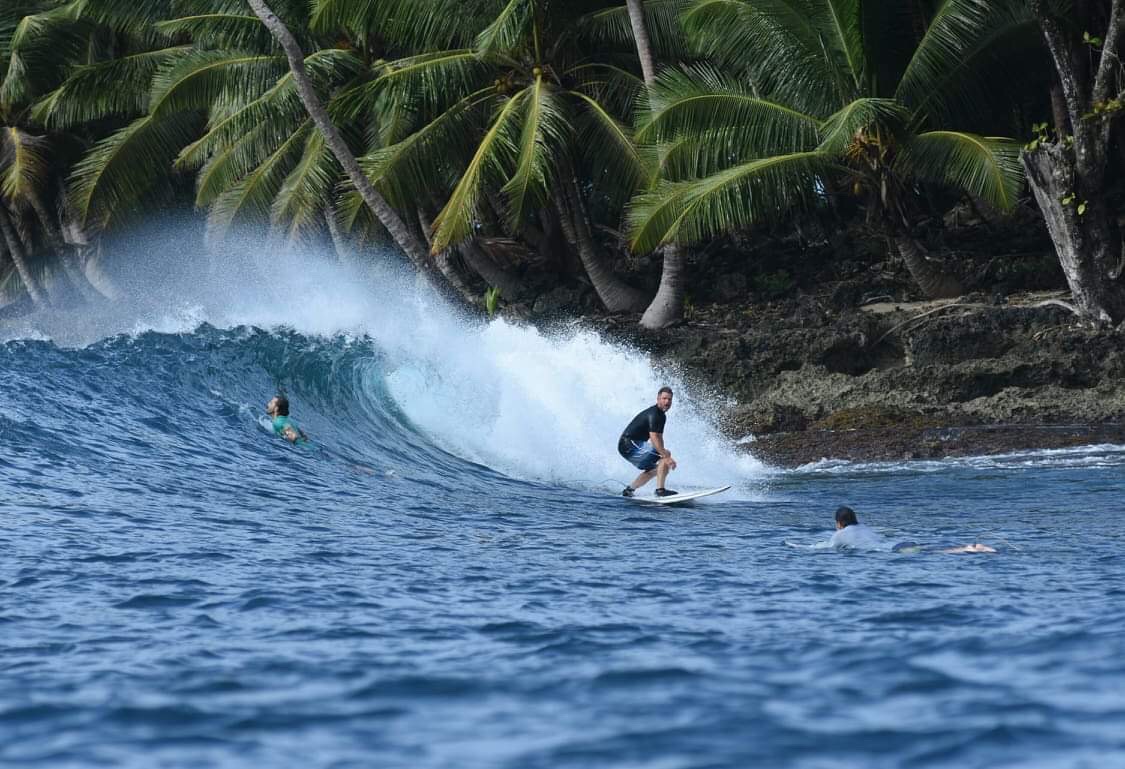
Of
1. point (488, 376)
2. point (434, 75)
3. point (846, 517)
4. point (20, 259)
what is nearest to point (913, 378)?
point (488, 376)

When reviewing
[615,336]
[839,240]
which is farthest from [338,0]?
[839,240]

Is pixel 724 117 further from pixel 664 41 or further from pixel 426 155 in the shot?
pixel 426 155

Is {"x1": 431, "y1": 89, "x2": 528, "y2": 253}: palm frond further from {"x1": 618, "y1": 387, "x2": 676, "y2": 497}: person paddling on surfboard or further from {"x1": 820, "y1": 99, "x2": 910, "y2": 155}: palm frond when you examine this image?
{"x1": 618, "y1": 387, "x2": 676, "y2": 497}: person paddling on surfboard

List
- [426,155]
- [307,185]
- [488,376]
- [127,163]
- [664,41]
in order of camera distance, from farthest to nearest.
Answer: [127,163] < [307,185] < [664,41] < [426,155] < [488,376]

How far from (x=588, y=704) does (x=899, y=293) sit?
56.9 ft

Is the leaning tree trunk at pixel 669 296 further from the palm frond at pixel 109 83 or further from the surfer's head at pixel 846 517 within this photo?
the surfer's head at pixel 846 517

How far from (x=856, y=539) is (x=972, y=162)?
9838 millimetres

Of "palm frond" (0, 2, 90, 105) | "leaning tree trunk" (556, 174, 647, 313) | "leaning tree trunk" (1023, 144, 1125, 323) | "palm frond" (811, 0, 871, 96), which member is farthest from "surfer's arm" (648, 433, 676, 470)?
"palm frond" (0, 2, 90, 105)

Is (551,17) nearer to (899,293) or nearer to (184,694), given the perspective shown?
(899,293)

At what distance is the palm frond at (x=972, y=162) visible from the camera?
1812cm

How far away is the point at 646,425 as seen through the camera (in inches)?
564

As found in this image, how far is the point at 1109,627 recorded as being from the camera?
23.9 feet

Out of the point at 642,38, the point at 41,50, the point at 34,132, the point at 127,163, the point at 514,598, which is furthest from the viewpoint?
the point at 34,132

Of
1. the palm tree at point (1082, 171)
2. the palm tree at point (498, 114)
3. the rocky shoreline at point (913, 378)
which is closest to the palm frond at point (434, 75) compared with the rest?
the palm tree at point (498, 114)
